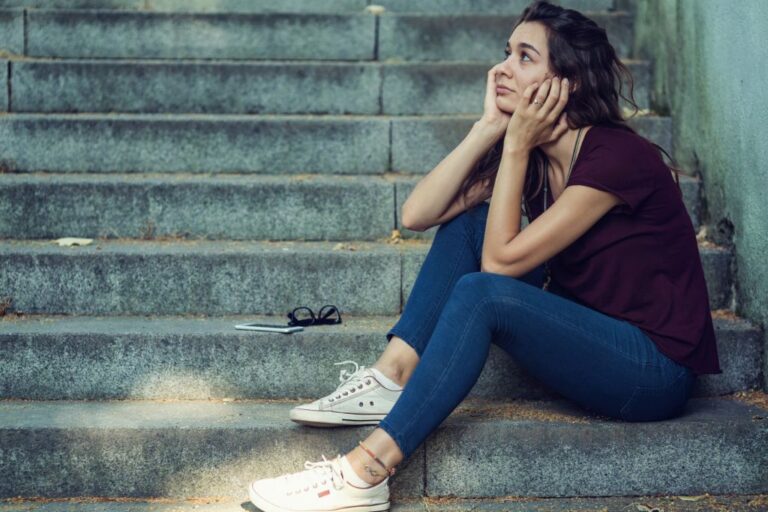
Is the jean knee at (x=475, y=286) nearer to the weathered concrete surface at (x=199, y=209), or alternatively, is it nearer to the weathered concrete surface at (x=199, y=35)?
the weathered concrete surface at (x=199, y=209)

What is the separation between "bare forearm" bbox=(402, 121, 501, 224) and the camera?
3500mm

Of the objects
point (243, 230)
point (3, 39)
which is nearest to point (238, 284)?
point (243, 230)

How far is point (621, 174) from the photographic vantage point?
308 centimetres

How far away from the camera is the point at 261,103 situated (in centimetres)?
505

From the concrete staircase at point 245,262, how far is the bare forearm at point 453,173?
473 millimetres

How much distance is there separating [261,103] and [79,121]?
0.89 meters

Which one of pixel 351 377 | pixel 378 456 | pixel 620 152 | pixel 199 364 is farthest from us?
pixel 199 364

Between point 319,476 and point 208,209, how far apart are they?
1.64 meters

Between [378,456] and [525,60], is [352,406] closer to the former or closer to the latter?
[378,456]

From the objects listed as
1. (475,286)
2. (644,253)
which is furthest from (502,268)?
(644,253)

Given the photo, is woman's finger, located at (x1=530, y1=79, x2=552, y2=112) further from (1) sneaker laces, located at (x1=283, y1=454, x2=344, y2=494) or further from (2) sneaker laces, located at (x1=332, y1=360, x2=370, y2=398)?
(1) sneaker laces, located at (x1=283, y1=454, x2=344, y2=494)

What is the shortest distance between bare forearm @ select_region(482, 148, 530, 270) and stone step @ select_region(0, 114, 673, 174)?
1479 millimetres

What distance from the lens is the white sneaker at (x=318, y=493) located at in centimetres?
302

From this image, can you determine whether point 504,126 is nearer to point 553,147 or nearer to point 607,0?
point 553,147
